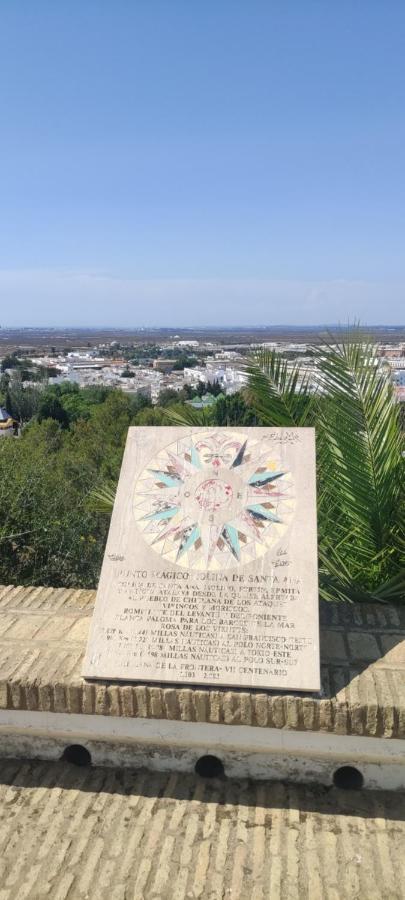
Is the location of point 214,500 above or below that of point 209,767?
above

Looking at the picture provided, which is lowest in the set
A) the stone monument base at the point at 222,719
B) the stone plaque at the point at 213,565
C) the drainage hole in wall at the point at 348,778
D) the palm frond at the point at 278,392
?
the drainage hole in wall at the point at 348,778

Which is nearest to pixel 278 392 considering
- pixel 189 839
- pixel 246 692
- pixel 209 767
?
pixel 246 692

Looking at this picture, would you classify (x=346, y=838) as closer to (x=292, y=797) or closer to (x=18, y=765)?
(x=292, y=797)

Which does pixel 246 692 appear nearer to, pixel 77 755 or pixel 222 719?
pixel 222 719

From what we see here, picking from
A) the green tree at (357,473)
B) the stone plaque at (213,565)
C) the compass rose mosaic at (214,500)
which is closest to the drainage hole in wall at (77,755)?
the stone plaque at (213,565)

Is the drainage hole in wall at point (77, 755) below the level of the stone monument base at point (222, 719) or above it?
below

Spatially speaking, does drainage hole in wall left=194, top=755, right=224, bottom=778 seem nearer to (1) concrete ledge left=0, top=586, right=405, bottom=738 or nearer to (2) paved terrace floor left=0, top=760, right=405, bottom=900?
(2) paved terrace floor left=0, top=760, right=405, bottom=900

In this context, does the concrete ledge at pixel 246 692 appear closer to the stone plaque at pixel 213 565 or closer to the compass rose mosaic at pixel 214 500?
the stone plaque at pixel 213 565
